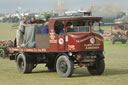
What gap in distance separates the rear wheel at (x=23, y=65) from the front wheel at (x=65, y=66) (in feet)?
6.58

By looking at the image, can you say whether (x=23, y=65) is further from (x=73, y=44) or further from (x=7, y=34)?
(x=7, y=34)

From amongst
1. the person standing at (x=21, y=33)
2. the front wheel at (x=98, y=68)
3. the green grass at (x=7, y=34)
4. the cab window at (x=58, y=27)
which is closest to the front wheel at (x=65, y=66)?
the cab window at (x=58, y=27)

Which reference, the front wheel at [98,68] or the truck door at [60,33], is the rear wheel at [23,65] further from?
the front wheel at [98,68]

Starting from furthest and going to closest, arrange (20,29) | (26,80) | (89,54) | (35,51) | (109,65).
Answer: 1. (109,65)
2. (20,29)
3. (35,51)
4. (89,54)
5. (26,80)

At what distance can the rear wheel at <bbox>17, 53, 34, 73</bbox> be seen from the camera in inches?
711

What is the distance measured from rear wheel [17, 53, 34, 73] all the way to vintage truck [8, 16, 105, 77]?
78 cm

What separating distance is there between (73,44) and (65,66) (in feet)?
3.27

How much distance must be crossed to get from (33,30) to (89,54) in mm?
3090

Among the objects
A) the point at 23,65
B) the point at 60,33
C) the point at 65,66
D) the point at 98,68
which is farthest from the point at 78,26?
the point at 23,65

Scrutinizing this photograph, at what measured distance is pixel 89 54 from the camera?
53.5 feet

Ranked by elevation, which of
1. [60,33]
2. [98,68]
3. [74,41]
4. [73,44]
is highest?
[60,33]

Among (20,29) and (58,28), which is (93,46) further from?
(20,29)

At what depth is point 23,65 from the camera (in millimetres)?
18391

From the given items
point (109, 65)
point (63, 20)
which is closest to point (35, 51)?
point (63, 20)
